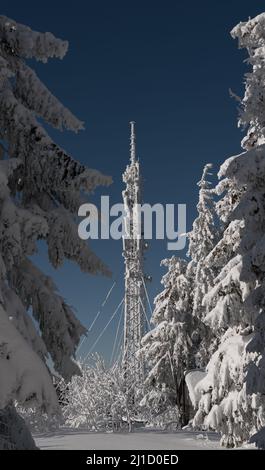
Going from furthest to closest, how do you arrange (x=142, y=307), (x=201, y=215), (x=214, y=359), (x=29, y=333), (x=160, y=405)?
(x=142, y=307), (x=160, y=405), (x=201, y=215), (x=214, y=359), (x=29, y=333)

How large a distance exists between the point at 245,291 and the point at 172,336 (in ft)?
49.2

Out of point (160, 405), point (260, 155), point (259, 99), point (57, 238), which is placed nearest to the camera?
point (57, 238)

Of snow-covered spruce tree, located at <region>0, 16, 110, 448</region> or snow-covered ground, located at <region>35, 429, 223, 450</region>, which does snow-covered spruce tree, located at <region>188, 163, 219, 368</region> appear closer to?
snow-covered ground, located at <region>35, 429, 223, 450</region>

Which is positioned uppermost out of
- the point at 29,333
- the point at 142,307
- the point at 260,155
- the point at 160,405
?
the point at 260,155

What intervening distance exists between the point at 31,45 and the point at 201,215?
65.6 ft

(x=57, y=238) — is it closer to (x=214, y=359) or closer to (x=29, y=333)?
(x=29, y=333)

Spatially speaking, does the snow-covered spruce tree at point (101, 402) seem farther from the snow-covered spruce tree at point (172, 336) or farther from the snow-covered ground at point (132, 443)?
the snow-covered ground at point (132, 443)

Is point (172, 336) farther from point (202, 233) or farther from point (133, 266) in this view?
point (133, 266)

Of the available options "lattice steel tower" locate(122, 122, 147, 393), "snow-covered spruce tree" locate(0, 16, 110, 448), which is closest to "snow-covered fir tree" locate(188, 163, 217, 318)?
"snow-covered spruce tree" locate(0, 16, 110, 448)

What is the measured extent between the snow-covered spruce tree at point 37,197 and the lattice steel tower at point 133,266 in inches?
1607

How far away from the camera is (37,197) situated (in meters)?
10.1

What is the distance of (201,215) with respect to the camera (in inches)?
1147

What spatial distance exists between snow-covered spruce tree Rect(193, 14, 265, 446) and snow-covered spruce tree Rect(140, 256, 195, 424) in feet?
36.0
